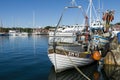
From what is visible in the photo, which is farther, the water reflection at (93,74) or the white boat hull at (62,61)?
the white boat hull at (62,61)

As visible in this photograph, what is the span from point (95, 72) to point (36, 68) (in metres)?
7.20

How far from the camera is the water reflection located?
2108 centimetres

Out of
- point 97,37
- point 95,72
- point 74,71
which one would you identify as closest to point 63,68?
point 74,71

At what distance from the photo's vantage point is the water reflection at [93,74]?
2108 cm

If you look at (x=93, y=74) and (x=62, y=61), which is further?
(x=93, y=74)

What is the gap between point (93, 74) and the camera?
895 inches

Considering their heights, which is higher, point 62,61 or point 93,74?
point 62,61

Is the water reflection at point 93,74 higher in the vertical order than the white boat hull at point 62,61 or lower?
lower

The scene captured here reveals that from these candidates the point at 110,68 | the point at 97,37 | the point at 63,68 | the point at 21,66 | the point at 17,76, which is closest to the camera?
the point at 17,76

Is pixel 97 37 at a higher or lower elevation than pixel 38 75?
higher

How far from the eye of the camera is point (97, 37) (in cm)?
3631

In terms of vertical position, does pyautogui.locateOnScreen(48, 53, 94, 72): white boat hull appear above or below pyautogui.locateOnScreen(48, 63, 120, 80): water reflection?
above

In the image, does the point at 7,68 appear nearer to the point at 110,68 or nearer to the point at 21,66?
the point at 21,66

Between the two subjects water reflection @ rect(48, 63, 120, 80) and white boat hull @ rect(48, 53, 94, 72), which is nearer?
water reflection @ rect(48, 63, 120, 80)
